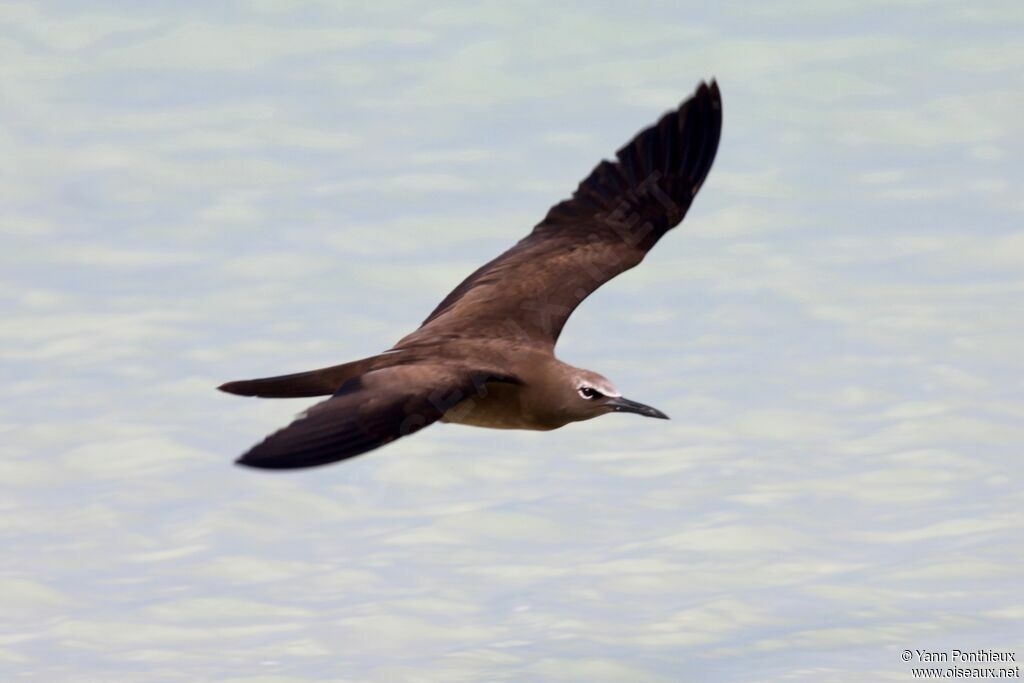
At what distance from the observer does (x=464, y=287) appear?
12570 mm

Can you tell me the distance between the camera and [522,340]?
37.6ft

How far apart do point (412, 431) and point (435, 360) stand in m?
1.12

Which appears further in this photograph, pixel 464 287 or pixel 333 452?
pixel 464 287

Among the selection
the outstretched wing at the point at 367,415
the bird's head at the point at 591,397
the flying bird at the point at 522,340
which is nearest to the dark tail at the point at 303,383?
the flying bird at the point at 522,340

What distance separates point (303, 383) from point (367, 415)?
4.21 ft

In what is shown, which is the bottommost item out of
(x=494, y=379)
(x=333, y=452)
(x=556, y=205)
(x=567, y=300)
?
(x=333, y=452)

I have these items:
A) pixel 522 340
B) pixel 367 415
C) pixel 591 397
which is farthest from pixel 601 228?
pixel 367 415

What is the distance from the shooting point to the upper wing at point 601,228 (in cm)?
1202

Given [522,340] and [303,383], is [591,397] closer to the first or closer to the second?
[522,340]

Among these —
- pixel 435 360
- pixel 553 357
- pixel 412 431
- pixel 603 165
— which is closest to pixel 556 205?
pixel 603 165

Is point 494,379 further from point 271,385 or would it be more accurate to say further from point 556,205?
point 556,205

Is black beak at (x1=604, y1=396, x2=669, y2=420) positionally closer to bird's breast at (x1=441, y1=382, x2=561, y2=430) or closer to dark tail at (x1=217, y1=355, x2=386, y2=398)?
bird's breast at (x1=441, y1=382, x2=561, y2=430)

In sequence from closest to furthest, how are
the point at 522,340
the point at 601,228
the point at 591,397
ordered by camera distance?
the point at 591,397
the point at 522,340
the point at 601,228

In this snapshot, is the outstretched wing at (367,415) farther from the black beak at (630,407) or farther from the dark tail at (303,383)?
the black beak at (630,407)
